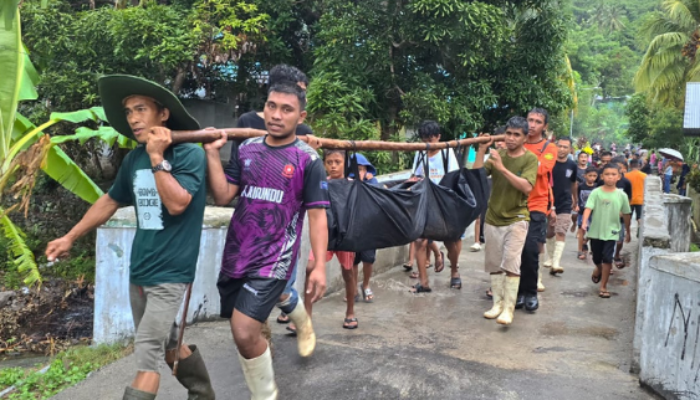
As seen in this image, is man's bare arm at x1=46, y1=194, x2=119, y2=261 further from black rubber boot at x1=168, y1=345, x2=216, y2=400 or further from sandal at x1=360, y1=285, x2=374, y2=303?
sandal at x1=360, y1=285, x2=374, y2=303

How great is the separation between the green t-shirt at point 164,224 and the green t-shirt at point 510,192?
333 centimetres

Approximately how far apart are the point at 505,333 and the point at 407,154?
5579 mm

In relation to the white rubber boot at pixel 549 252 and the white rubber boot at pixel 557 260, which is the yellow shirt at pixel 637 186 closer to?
the white rubber boot at pixel 549 252

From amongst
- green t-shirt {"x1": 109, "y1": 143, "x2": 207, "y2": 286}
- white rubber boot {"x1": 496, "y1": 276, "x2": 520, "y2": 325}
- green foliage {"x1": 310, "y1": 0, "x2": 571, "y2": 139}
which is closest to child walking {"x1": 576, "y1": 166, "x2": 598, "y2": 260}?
green foliage {"x1": 310, "y1": 0, "x2": 571, "y2": 139}

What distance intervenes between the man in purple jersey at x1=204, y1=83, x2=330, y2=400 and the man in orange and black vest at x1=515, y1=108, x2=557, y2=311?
132 inches

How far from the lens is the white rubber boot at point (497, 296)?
5.64 meters

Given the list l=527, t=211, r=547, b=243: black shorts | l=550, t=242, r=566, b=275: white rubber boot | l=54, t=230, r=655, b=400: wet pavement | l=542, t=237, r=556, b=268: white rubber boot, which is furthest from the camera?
l=542, t=237, r=556, b=268: white rubber boot

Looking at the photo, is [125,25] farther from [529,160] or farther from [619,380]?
[619,380]

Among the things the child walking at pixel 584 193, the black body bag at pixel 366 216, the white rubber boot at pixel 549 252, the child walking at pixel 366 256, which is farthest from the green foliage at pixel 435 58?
the black body bag at pixel 366 216

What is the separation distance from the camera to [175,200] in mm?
2854

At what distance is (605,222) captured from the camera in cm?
667

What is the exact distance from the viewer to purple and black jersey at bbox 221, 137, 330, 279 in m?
3.13

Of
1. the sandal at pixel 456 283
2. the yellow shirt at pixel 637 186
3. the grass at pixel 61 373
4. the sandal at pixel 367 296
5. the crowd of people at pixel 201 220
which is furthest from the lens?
the yellow shirt at pixel 637 186

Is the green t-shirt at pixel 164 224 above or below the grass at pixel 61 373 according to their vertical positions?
above
